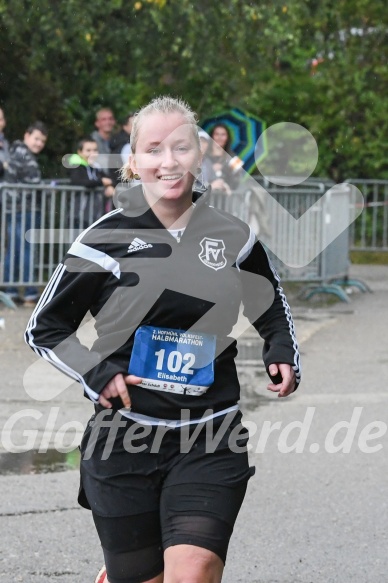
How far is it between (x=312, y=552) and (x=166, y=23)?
41.2 ft

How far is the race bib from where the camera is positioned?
3.84 meters

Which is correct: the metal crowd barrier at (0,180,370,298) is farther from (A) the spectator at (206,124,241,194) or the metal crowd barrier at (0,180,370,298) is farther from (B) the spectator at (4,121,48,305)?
(A) the spectator at (206,124,241,194)

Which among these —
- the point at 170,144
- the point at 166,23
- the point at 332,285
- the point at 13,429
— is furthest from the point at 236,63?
the point at 170,144

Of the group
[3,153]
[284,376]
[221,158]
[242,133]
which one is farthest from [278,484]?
[242,133]

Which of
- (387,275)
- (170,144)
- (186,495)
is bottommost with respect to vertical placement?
(387,275)

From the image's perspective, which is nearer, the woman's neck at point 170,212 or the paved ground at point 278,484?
the woman's neck at point 170,212

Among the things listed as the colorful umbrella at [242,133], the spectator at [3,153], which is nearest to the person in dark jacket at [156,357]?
the spectator at [3,153]

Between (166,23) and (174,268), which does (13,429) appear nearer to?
(174,268)

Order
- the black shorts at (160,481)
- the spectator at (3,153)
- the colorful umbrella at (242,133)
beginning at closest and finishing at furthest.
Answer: the black shorts at (160,481), the spectator at (3,153), the colorful umbrella at (242,133)

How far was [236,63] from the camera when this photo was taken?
1966 centimetres

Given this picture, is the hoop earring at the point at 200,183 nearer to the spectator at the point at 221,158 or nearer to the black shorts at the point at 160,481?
the black shorts at the point at 160,481

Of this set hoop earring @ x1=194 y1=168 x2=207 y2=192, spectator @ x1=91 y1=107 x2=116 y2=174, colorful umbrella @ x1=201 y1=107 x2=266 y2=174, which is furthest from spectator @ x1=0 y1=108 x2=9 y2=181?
hoop earring @ x1=194 y1=168 x2=207 y2=192

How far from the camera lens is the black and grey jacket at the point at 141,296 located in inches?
152

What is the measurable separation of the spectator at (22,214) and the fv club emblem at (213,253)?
924 centimetres
